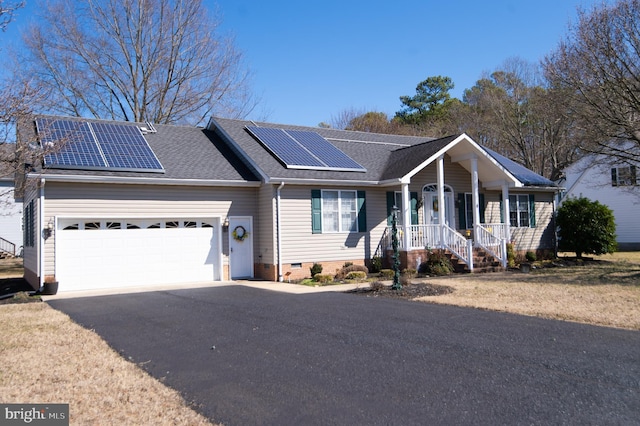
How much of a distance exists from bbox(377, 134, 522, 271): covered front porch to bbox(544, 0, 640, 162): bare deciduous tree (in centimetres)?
402

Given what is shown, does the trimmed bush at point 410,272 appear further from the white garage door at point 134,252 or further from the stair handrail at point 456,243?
the white garage door at point 134,252

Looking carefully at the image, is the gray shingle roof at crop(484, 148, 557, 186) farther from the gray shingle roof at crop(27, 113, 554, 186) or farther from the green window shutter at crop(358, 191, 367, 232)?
the green window shutter at crop(358, 191, 367, 232)

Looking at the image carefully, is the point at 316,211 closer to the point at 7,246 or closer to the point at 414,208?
the point at 414,208

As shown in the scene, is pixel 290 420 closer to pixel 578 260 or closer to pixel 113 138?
pixel 113 138

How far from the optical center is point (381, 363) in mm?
6605

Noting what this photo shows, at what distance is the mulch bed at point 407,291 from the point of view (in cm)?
1277

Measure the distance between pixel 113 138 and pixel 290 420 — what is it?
49.6ft

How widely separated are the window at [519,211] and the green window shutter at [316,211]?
31.0ft

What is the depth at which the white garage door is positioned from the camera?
14.9 meters

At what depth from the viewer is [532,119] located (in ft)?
118

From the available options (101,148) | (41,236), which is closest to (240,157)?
(101,148)

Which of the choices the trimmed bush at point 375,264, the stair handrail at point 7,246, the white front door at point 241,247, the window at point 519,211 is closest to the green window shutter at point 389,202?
the trimmed bush at point 375,264

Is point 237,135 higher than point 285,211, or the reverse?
point 237,135

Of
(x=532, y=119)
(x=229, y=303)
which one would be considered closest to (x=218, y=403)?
(x=229, y=303)
